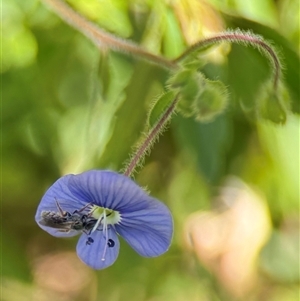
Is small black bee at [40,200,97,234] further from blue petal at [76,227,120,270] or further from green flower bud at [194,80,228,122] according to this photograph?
green flower bud at [194,80,228,122]

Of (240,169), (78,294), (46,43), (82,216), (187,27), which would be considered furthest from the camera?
(78,294)

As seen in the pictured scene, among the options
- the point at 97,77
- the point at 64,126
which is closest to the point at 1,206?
the point at 64,126

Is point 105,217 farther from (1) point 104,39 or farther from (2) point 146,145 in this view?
(1) point 104,39

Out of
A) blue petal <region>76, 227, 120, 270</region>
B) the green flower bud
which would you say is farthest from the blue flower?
the green flower bud

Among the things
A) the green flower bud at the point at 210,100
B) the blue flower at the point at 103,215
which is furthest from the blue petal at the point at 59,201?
the green flower bud at the point at 210,100

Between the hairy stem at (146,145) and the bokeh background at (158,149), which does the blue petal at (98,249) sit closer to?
the hairy stem at (146,145)

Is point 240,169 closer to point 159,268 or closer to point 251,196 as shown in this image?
point 251,196

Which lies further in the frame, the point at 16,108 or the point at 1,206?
the point at 1,206
